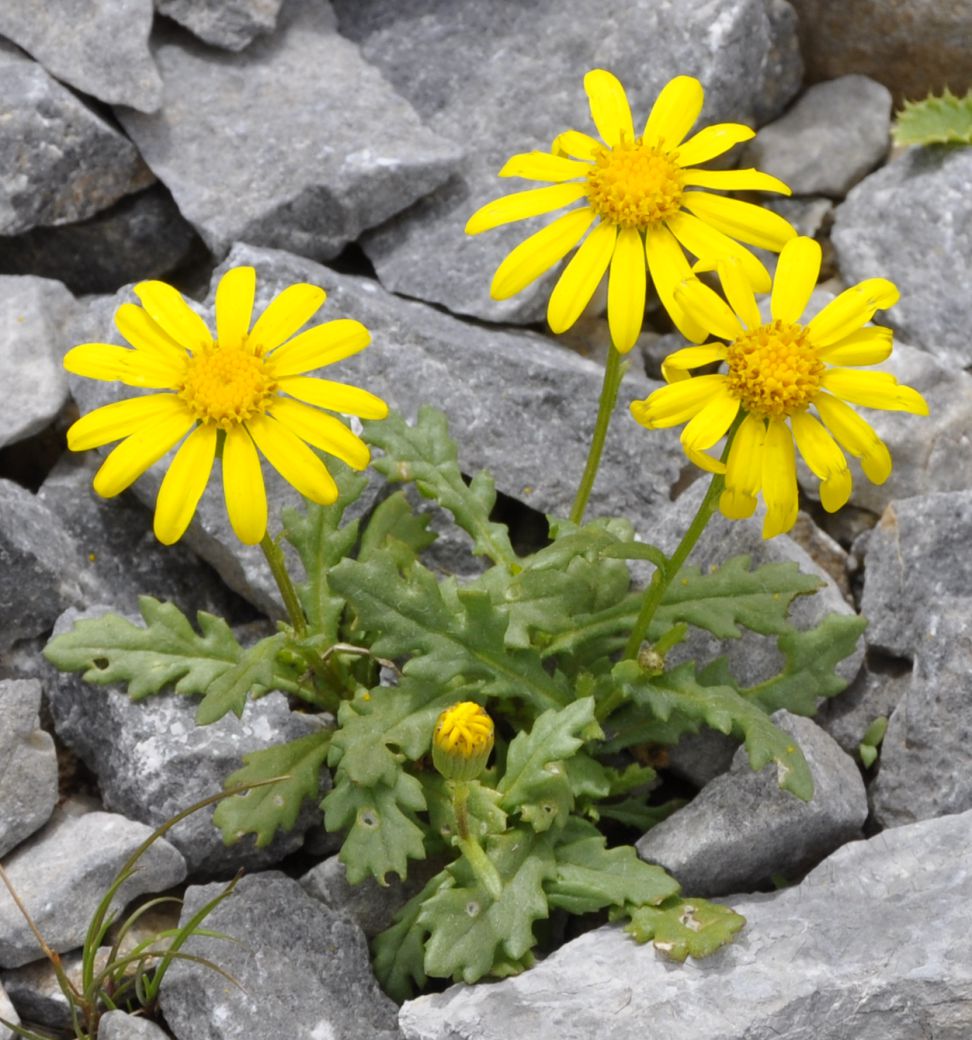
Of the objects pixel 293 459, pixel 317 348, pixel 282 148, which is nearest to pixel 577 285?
pixel 317 348

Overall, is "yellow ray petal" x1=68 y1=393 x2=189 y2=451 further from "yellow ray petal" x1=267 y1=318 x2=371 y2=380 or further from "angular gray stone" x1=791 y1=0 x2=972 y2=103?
"angular gray stone" x1=791 y1=0 x2=972 y2=103

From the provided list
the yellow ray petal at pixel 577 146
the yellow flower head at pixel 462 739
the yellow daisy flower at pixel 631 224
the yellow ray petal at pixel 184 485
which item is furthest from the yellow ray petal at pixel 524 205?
the yellow flower head at pixel 462 739

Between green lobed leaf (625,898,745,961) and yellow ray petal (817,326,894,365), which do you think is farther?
green lobed leaf (625,898,745,961)

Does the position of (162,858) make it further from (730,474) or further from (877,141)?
(877,141)

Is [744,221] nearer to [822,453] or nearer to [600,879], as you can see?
[822,453]

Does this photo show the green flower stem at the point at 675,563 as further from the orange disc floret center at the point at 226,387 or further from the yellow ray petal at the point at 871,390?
the orange disc floret center at the point at 226,387

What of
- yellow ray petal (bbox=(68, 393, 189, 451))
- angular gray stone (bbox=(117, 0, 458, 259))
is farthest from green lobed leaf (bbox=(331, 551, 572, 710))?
angular gray stone (bbox=(117, 0, 458, 259))
